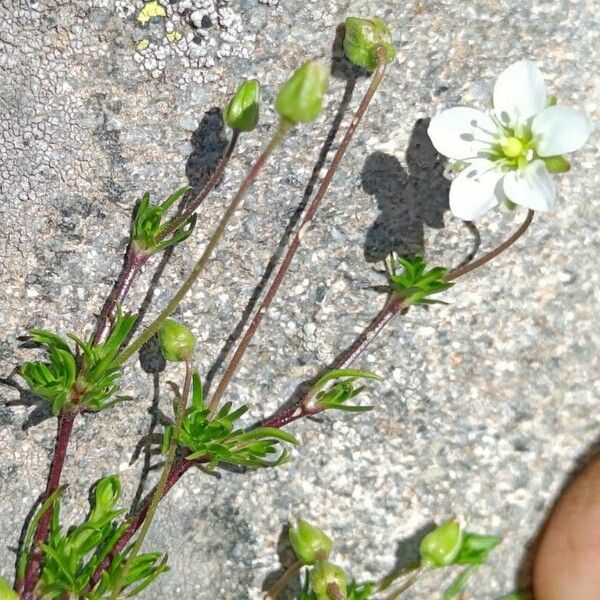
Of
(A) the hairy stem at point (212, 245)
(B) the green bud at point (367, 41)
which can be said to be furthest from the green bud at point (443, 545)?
(B) the green bud at point (367, 41)

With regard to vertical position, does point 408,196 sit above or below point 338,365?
above

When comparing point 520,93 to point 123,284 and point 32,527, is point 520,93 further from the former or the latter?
point 32,527

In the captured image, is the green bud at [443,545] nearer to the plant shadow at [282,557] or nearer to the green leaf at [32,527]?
the plant shadow at [282,557]

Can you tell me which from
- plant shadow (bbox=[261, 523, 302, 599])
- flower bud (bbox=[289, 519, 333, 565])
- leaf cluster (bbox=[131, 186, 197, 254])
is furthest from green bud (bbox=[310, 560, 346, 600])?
leaf cluster (bbox=[131, 186, 197, 254])

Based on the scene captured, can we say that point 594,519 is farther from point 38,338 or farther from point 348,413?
point 38,338

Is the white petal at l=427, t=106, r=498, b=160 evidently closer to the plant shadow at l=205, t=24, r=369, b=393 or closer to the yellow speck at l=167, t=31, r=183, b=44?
the plant shadow at l=205, t=24, r=369, b=393

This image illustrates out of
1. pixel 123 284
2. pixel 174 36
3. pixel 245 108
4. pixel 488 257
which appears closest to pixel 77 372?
pixel 123 284

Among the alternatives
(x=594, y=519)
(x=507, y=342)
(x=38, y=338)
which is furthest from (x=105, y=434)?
(x=594, y=519)
